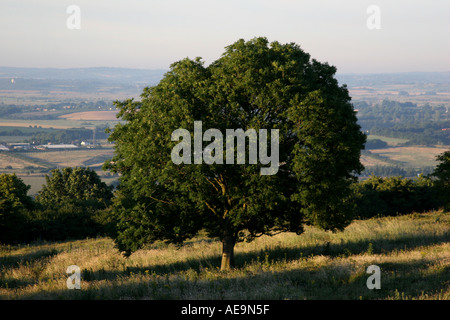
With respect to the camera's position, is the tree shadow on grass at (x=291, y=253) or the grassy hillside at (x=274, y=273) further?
the tree shadow on grass at (x=291, y=253)

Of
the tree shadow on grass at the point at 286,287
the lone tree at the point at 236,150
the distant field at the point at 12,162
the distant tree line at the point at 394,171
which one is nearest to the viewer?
the tree shadow on grass at the point at 286,287

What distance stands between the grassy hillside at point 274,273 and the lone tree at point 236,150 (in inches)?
82.8

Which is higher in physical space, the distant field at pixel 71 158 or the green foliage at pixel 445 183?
the green foliage at pixel 445 183

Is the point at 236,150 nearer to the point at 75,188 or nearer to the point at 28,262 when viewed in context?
the point at 28,262

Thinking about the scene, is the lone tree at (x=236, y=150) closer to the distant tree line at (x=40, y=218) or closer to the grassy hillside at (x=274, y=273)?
the grassy hillside at (x=274, y=273)

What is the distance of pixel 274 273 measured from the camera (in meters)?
16.9

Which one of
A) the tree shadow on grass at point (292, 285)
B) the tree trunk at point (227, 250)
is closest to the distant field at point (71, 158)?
the tree trunk at point (227, 250)

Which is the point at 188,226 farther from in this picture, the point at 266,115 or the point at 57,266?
the point at 57,266

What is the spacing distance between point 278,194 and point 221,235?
14.4ft

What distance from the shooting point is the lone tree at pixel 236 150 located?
687 inches

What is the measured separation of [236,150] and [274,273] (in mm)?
4802

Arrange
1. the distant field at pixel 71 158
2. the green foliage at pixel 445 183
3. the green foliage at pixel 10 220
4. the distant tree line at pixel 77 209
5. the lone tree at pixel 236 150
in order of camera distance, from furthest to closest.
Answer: the distant field at pixel 71 158 < the distant tree line at pixel 77 209 < the green foliage at pixel 10 220 < the green foliage at pixel 445 183 < the lone tree at pixel 236 150

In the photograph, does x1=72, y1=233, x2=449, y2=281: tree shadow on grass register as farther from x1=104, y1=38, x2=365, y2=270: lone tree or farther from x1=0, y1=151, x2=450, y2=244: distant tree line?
x1=0, y1=151, x2=450, y2=244: distant tree line
